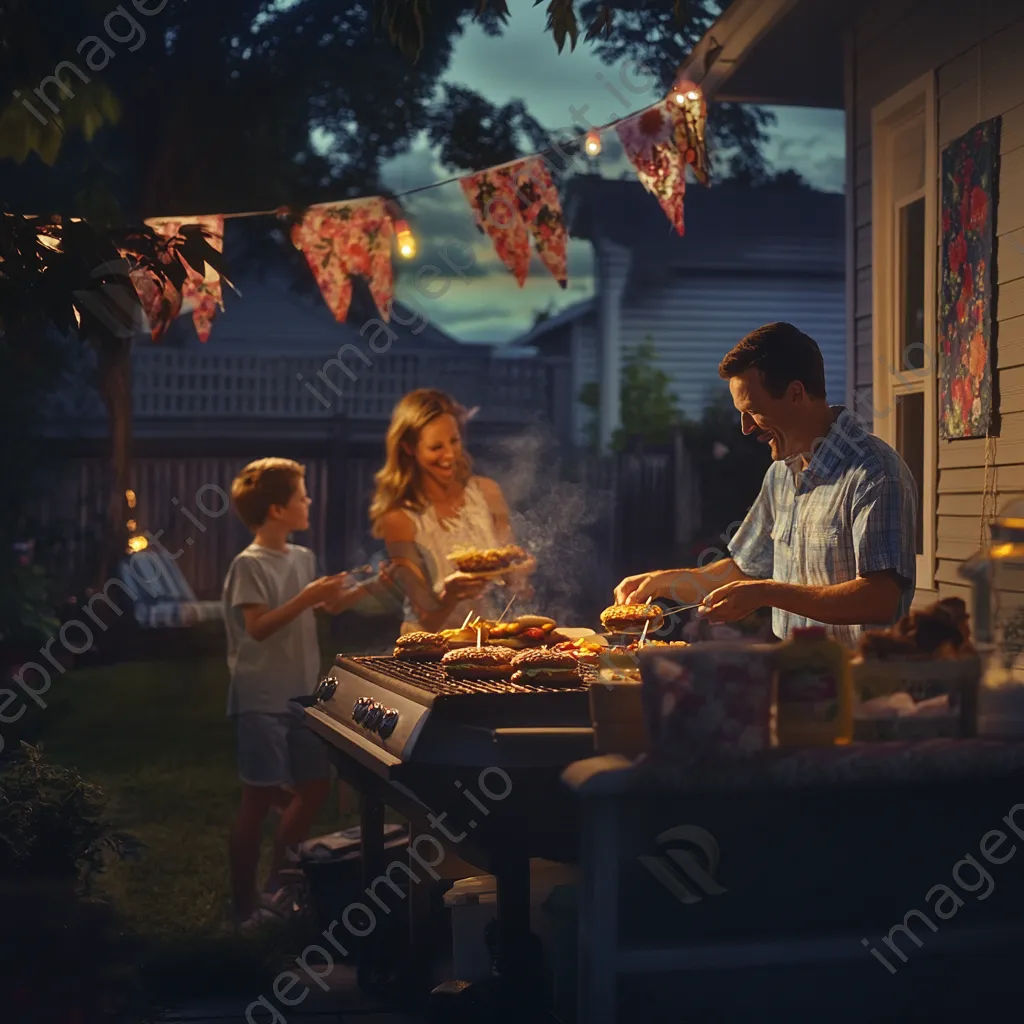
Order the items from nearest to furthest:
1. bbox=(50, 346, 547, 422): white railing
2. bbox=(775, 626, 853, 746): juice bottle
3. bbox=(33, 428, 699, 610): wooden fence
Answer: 1. bbox=(775, 626, 853, 746): juice bottle
2. bbox=(33, 428, 699, 610): wooden fence
3. bbox=(50, 346, 547, 422): white railing

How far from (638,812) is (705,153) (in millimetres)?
4395

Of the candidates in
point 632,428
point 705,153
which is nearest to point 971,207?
point 705,153

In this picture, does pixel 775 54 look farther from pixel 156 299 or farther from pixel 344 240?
pixel 156 299

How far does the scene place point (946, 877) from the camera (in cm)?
271

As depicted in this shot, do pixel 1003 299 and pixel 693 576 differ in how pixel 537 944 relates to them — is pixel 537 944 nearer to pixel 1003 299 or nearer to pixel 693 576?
pixel 693 576

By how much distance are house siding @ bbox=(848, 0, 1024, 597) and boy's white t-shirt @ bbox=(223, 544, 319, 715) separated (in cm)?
252

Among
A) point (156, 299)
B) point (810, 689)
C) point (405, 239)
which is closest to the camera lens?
point (810, 689)

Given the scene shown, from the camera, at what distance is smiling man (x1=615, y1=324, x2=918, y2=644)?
10.8 feet

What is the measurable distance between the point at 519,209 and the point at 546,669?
13.2ft

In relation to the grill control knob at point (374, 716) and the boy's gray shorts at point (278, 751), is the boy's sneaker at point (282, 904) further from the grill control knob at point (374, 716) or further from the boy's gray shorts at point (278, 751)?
the grill control knob at point (374, 716)

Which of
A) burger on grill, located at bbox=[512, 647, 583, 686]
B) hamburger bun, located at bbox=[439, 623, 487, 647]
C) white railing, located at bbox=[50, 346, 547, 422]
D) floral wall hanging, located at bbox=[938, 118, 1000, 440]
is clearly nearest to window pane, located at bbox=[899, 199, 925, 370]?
floral wall hanging, located at bbox=[938, 118, 1000, 440]

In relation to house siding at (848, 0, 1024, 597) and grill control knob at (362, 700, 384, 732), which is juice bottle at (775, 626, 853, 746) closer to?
grill control knob at (362, 700, 384, 732)

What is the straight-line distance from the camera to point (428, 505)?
5.57 metres

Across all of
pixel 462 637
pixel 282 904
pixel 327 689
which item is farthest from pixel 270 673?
pixel 462 637
